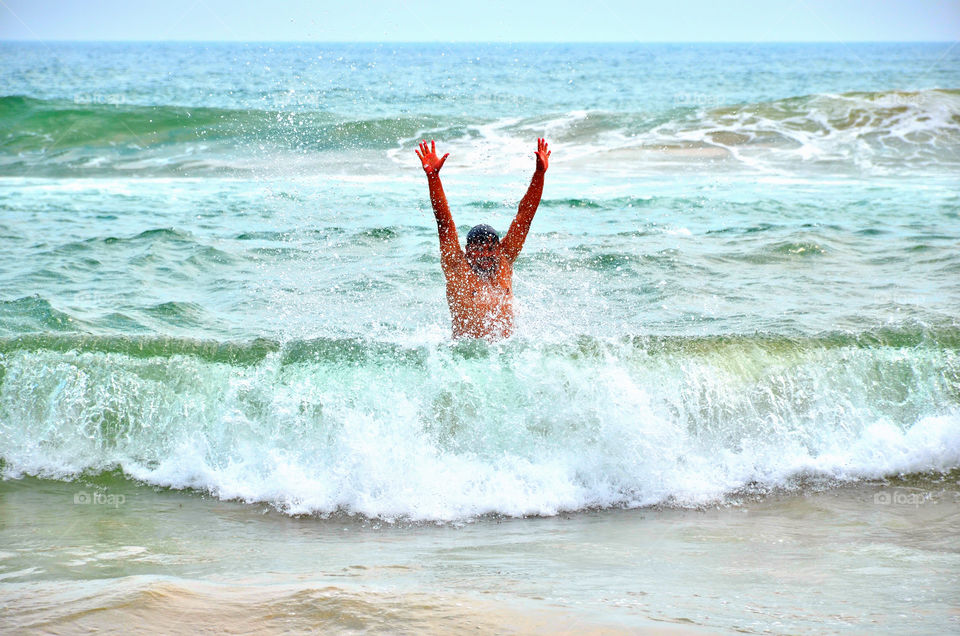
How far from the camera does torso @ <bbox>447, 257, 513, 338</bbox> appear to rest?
6.06m

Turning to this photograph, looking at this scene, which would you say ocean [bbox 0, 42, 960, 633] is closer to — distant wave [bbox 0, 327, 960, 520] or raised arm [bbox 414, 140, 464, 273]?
distant wave [bbox 0, 327, 960, 520]

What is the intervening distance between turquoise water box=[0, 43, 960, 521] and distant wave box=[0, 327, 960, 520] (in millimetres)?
17

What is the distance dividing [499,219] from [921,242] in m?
5.03

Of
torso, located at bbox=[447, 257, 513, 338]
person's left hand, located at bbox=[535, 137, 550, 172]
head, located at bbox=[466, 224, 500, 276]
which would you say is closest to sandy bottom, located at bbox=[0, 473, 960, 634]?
torso, located at bbox=[447, 257, 513, 338]

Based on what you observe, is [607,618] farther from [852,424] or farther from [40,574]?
[852,424]

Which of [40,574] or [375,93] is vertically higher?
[375,93]

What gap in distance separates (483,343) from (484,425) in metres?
0.74

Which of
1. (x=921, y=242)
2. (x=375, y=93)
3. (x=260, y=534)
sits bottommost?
(x=260, y=534)

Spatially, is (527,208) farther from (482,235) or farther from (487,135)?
(487,135)

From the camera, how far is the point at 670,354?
234 inches

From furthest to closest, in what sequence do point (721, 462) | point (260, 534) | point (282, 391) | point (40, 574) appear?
point (282, 391) < point (721, 462) < point (260, 534) < point (40, 574)

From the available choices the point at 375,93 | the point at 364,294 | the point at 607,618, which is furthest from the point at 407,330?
the point at 375,93

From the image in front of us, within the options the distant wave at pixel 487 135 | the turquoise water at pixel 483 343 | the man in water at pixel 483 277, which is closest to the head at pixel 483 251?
the man in water at pixel 483 277

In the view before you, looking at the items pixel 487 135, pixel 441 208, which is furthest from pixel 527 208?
pixel 487 135
